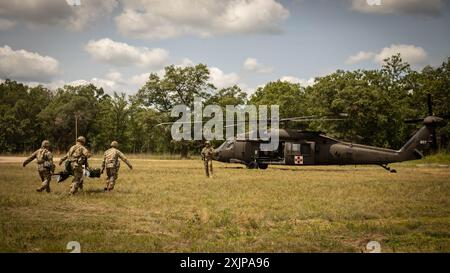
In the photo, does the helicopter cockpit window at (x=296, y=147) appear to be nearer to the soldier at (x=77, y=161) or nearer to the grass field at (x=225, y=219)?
the grass field at (x=225, y=219)

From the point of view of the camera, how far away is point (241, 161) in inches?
1124

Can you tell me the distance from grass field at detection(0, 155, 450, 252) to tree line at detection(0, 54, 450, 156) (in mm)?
31821

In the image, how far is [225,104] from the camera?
5981 cm

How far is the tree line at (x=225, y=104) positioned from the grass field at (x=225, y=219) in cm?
3182

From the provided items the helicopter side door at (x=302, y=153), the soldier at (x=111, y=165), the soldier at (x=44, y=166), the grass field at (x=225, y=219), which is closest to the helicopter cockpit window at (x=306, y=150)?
the helicopter side door at (x=302, y=153)

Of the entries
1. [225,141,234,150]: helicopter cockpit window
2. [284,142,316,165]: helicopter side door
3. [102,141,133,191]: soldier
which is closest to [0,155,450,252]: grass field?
Result: [102,141,133,191]: soldier

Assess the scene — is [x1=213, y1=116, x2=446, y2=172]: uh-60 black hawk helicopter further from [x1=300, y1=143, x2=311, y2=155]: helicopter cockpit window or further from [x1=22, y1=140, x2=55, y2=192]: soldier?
[x1=22, y1=140, x2=55, y2=192]: soldier

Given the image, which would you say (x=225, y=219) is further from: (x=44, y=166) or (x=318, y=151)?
(x=318, y=151)

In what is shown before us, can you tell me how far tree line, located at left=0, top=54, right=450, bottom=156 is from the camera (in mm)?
48250

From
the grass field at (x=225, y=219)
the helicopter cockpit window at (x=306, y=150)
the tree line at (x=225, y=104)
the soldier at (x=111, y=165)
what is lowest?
the grass field at (x=225, y=219)

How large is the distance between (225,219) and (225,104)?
1982 inches

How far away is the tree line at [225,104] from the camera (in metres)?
Answer: 48.2

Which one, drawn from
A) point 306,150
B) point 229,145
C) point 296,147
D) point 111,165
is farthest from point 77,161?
point 306,150

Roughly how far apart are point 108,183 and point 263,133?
14.1 metres
